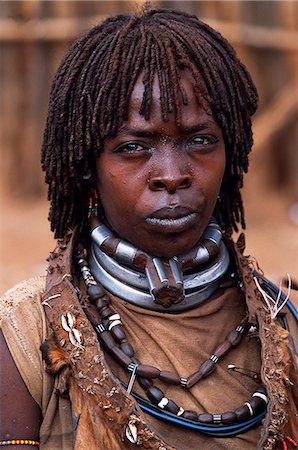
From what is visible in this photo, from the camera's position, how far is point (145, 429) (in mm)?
2525

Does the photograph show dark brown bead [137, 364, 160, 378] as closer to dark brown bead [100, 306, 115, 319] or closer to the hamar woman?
the hamar woman

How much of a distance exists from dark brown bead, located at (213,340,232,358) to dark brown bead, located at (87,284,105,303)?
395 millimetres

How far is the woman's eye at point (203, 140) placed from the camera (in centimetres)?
269

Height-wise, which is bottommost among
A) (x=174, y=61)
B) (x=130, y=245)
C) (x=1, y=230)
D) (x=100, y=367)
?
(x=1, y=230)

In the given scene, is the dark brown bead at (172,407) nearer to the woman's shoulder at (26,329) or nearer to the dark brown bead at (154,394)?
the dark brown bead at (154,394)

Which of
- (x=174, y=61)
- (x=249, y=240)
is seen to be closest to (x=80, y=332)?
(x=174, y=61)

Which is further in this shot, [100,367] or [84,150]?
[84,150]

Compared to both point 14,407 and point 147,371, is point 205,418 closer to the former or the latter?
point 147,371

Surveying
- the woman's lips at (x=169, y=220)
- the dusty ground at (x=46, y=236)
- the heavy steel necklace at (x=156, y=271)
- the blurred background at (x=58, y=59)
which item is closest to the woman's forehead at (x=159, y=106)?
the woman's lips at (x=169, y=220)

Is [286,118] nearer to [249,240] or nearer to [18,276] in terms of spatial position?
[249,240]

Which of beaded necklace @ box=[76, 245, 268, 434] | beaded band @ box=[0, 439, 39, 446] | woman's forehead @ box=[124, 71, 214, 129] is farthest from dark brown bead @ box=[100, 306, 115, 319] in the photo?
woman's forehead @ box=[124, 71, 214, 129]

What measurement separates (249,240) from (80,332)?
22.0 ft

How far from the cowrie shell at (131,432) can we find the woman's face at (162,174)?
518 mm

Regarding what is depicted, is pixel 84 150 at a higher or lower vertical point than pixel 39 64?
higher
